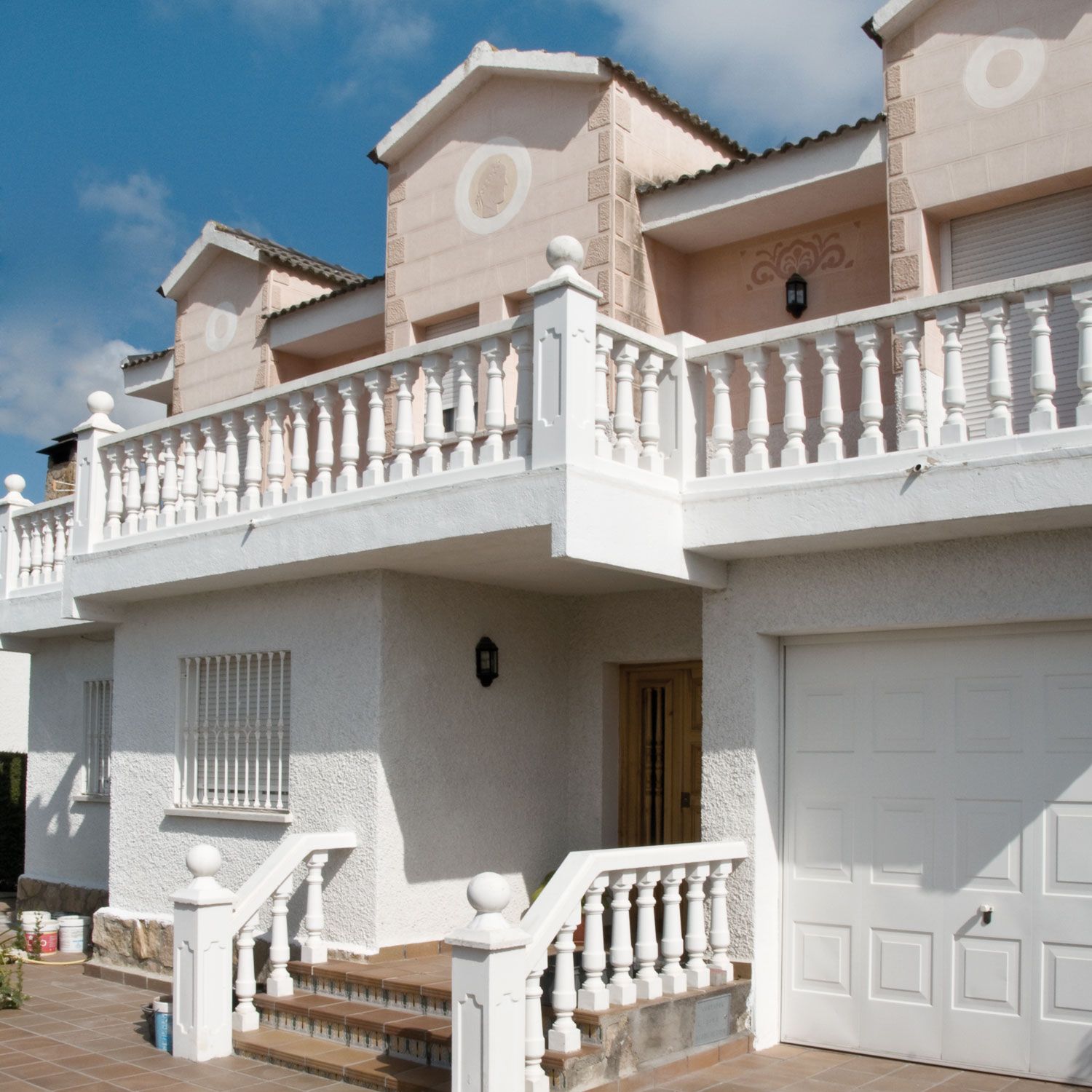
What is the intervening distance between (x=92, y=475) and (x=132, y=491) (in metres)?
0.54

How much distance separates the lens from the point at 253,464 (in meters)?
9.83

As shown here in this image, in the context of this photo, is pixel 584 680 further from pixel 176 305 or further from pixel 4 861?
pixel 4 861

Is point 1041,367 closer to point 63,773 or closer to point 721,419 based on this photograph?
point 721,419

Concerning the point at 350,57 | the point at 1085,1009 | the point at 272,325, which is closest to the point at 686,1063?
the point at 1085,1009

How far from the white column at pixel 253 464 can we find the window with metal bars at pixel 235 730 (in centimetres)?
133

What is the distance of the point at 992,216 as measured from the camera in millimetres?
9391

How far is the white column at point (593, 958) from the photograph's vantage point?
7.27 meters

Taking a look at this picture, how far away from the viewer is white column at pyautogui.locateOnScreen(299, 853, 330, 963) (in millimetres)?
9320

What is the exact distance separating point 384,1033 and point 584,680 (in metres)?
3.56

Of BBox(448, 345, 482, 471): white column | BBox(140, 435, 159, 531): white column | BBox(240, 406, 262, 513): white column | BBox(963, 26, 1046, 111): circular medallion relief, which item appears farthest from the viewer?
BBox(140, 435, 159, 531): white column

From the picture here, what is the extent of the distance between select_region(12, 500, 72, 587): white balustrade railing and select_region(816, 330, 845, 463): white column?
25.6 feet

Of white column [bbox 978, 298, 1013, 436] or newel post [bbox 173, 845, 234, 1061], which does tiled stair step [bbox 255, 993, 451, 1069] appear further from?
white column [bbox 978, 298, 1013, 436]

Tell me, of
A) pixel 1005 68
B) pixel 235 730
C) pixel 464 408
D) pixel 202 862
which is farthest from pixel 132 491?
pixel 1005 68

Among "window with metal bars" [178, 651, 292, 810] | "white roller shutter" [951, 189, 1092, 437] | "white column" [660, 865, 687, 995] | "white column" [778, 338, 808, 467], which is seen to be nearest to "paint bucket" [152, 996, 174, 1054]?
"window with metal bars" [178, 651, 292, 810]
